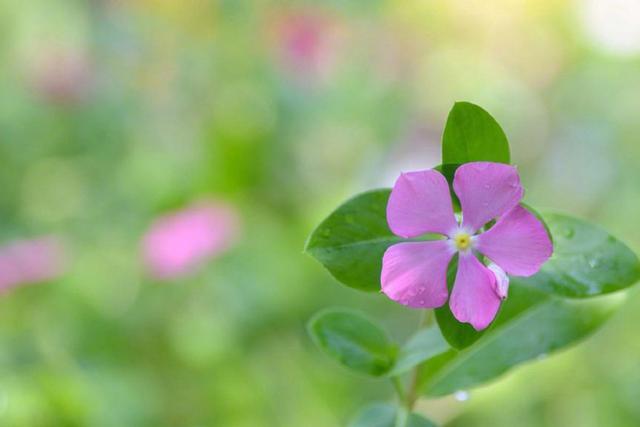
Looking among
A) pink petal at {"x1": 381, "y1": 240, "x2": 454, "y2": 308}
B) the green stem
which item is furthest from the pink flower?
the green stem

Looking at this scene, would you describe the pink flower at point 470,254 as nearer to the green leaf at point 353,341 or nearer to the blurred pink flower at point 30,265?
the green leaf at point 353,341

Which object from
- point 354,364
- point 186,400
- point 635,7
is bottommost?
point 186,400

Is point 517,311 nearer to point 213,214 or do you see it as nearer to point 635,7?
point 213,214

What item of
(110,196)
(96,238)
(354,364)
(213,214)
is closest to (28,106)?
(110,196)

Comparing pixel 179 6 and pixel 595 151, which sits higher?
pixel 179 6

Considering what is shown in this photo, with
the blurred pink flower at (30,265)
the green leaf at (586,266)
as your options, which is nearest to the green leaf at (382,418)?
the green leaf at (586,266)

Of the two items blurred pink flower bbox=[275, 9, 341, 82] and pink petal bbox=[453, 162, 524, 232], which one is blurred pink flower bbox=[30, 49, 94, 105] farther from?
pink petal bbox=[453, 162, 524, 232]

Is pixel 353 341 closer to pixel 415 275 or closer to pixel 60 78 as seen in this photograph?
pixel 415 275
